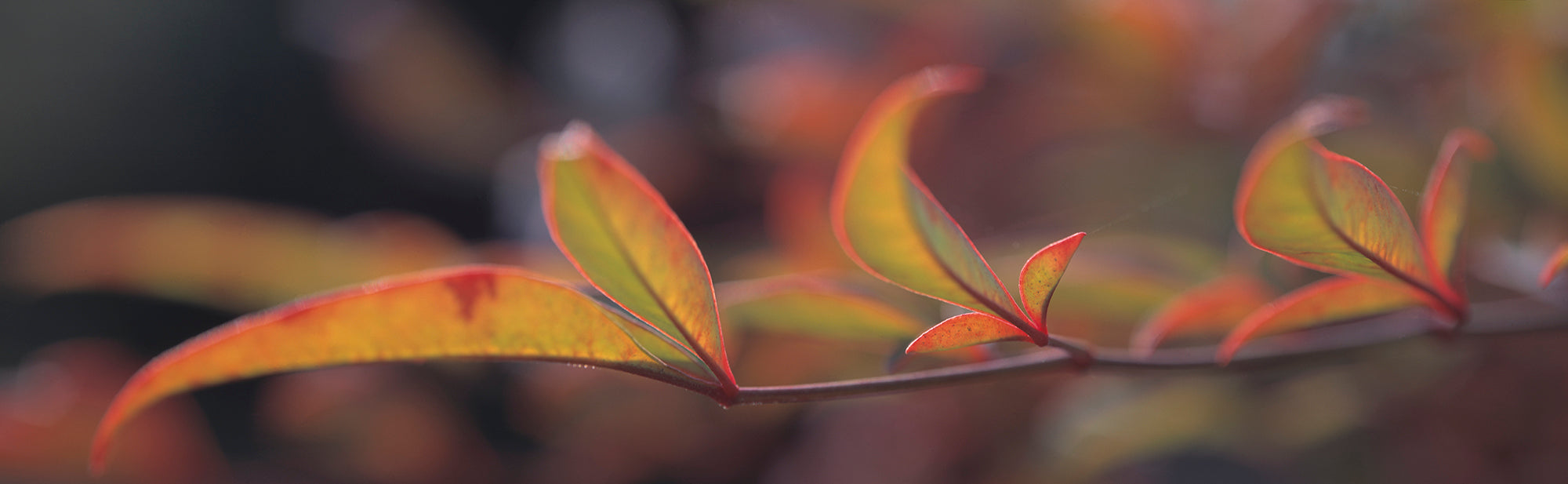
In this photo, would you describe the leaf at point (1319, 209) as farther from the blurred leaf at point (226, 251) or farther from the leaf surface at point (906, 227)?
the blurred leaf at point (226, 251)

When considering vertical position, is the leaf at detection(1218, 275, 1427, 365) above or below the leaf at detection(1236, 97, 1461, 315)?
below

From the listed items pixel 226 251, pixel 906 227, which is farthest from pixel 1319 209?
pixel 226 251

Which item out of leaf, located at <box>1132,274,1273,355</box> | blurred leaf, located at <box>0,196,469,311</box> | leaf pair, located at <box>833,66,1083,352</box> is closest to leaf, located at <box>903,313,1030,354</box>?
leaf pair, located at <box>833,66,1083,352</box>

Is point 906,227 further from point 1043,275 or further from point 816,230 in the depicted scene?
point 816,230

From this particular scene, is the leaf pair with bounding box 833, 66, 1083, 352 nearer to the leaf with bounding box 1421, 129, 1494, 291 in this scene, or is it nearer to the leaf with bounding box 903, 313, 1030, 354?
the leaf with bounding box 903, 313, 1030, 354

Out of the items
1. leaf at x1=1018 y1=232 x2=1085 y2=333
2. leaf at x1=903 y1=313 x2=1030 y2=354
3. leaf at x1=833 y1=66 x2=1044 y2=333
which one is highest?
leaf at x1=833 y1=66 x2=1044 y2=333

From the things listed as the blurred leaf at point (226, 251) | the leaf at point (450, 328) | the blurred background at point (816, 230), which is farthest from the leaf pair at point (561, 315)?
the blurred leaf at point (226, 251)
